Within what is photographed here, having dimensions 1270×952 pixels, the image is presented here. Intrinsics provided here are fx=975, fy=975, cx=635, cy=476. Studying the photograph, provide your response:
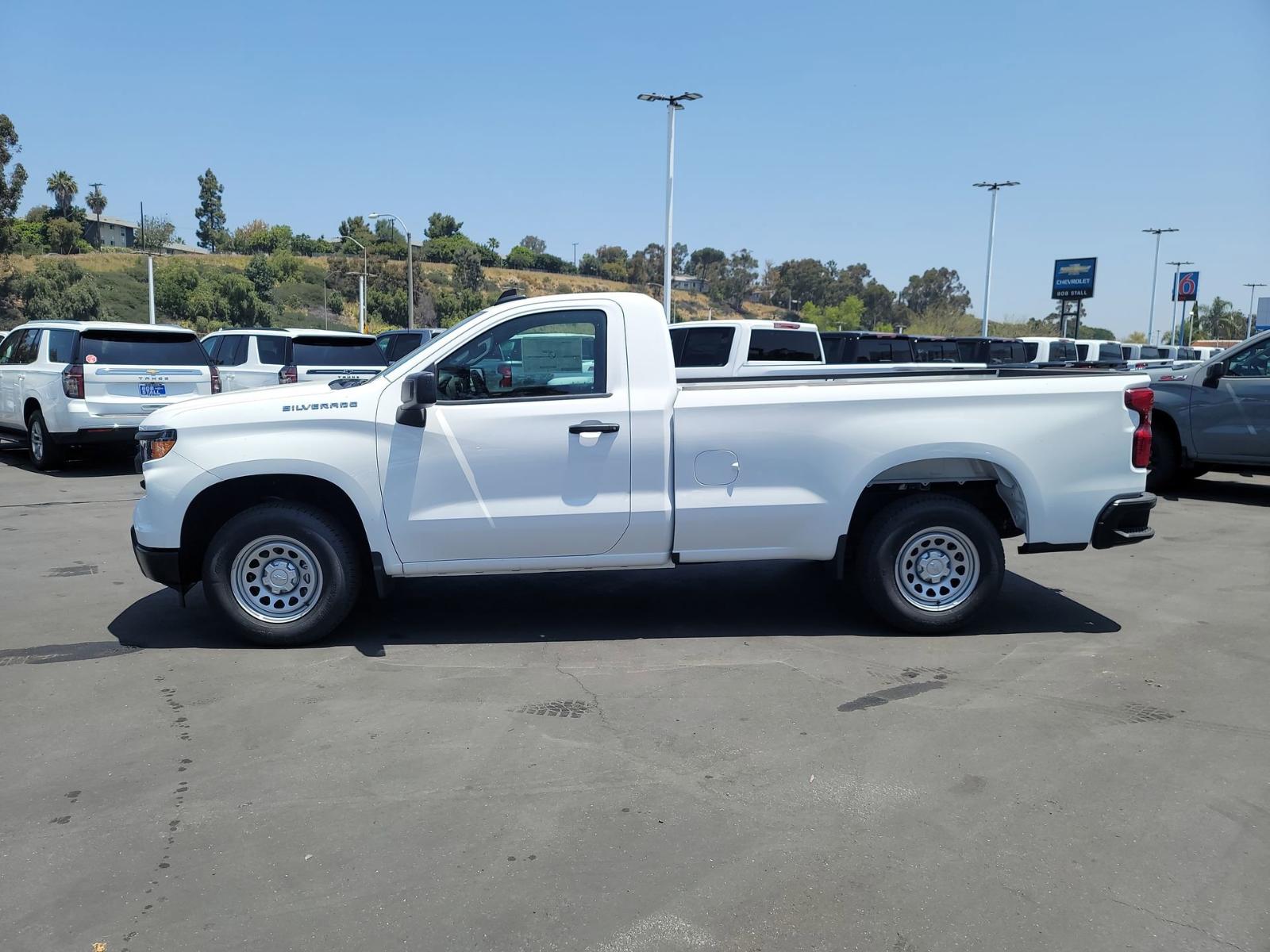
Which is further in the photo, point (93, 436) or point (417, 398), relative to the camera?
point (93, 436)

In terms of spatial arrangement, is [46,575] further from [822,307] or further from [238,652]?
[822,307]

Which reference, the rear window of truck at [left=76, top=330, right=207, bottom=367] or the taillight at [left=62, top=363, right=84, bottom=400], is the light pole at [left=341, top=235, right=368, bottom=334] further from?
the taillight at [left=62, top=363, right=84, bottom=400]

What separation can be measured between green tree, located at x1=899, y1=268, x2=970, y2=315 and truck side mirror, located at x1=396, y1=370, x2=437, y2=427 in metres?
109

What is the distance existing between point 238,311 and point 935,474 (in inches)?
2539

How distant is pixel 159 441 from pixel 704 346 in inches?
367

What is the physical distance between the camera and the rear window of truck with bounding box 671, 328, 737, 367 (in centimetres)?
1393

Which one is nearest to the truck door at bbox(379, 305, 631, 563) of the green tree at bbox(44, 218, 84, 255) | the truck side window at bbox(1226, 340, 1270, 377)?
the truck side window at bbox(1226, 340, 1270, 377)

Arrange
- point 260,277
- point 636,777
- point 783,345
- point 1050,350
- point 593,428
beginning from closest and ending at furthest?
1. point 636,777
2. point 593,428
3. point 783,345
4. point 1050,350
5. point 260,277

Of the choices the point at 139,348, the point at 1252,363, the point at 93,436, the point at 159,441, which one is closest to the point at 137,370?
the point at 139,348

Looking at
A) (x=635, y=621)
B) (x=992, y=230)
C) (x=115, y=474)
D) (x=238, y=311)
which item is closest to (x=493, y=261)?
(x=238, y=311)

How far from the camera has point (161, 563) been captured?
573 centimetres

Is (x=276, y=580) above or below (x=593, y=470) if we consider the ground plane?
below

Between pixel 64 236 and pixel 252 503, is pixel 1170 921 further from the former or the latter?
pixel 64 236

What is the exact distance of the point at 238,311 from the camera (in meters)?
63.4
